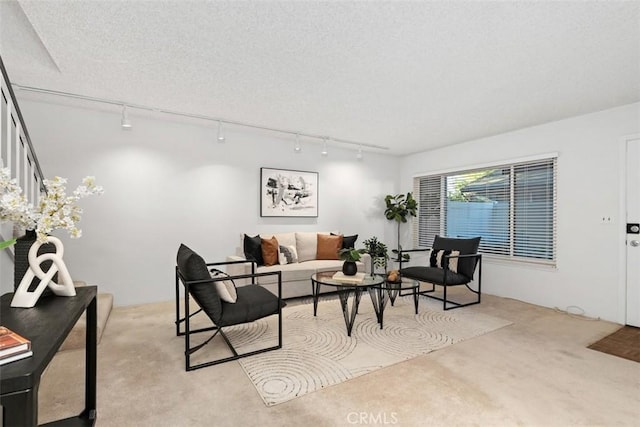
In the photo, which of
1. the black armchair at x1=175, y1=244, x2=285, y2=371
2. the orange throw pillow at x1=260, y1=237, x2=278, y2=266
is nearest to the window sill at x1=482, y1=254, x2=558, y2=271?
the orange throw pillow at x1=260, y1=237, x2=278, y2=266

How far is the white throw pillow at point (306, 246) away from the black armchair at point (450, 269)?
1.35 meters

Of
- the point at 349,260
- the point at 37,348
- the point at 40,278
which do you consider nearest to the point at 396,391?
the point at 349,260

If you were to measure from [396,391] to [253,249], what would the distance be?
9.07 ft

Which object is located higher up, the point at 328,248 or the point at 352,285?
the point at 328,248

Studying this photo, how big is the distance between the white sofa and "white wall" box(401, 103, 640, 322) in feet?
7.87

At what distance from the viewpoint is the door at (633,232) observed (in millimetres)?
3414

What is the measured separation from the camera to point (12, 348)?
2.99 feet

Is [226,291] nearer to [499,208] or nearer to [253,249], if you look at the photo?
[253,249]

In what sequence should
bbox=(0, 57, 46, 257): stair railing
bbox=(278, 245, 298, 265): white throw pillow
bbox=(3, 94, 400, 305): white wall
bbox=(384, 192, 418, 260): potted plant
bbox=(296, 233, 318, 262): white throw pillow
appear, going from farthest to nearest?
bbox=(384, 192, 418, 260): potted plant
bbox=(296, 233, 318, 262): white throw pillow
bbox=(278, 245, 298, 265): white throw pillow
bbox=(3, 94, 400, 305): white wall
bbox=(0, 57, 46, 257): stair railing

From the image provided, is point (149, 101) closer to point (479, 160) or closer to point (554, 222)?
point (479, 160)

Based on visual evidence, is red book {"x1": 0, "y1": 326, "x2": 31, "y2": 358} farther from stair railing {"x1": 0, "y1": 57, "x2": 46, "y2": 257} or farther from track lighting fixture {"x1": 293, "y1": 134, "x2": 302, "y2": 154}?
track lighting fixture {"x1": 293, "y1": 134, "x2": 302, "y2": 154}

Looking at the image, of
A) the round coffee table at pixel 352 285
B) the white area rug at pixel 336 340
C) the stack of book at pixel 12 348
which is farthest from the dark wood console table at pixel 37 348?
the round coffee table at pixel 352 285

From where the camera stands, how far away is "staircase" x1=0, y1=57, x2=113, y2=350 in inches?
88.4

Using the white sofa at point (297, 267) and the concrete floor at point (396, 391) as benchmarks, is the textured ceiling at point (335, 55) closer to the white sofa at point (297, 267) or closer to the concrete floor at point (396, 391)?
the white sofa at point (297, 267)
